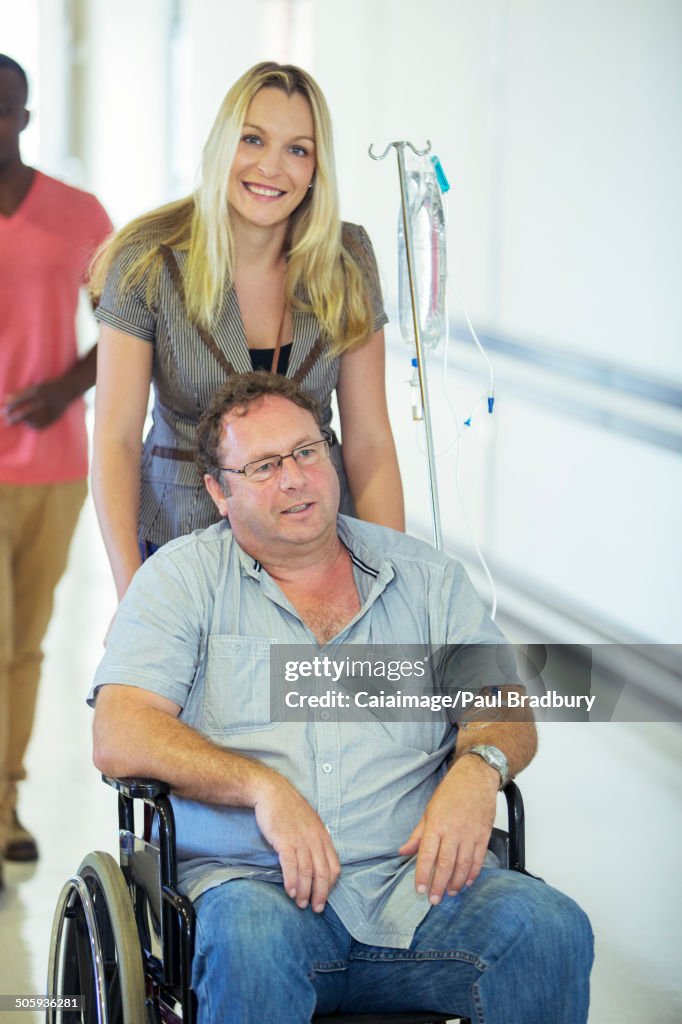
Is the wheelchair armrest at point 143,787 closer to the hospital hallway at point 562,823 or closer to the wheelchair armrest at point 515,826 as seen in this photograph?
the wheelchair armrest at point 515,826

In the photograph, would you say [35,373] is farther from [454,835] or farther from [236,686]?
[454,835]

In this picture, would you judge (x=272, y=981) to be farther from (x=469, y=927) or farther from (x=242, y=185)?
(x=242, y=185)

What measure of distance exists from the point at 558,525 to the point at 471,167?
1.28m

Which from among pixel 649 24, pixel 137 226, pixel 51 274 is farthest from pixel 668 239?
pixel 137 226

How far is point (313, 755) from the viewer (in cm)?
188

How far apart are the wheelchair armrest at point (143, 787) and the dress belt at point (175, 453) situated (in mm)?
717

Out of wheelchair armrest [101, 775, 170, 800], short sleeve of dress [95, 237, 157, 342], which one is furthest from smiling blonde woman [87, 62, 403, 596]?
wheelchair armrest [101, 775, 170, 800]

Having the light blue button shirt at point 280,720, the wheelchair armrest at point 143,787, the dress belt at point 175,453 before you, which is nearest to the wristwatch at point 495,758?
the light blue button shirt at point 280,720

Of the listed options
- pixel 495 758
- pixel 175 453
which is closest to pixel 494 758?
pixel 495 758

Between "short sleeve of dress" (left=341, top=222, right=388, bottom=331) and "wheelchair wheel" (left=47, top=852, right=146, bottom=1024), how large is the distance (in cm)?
111

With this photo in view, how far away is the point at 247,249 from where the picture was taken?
235 centimetres

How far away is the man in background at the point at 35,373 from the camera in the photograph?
3.08 m

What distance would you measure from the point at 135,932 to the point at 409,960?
36 cm

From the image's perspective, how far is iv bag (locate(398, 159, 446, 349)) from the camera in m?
2.53
